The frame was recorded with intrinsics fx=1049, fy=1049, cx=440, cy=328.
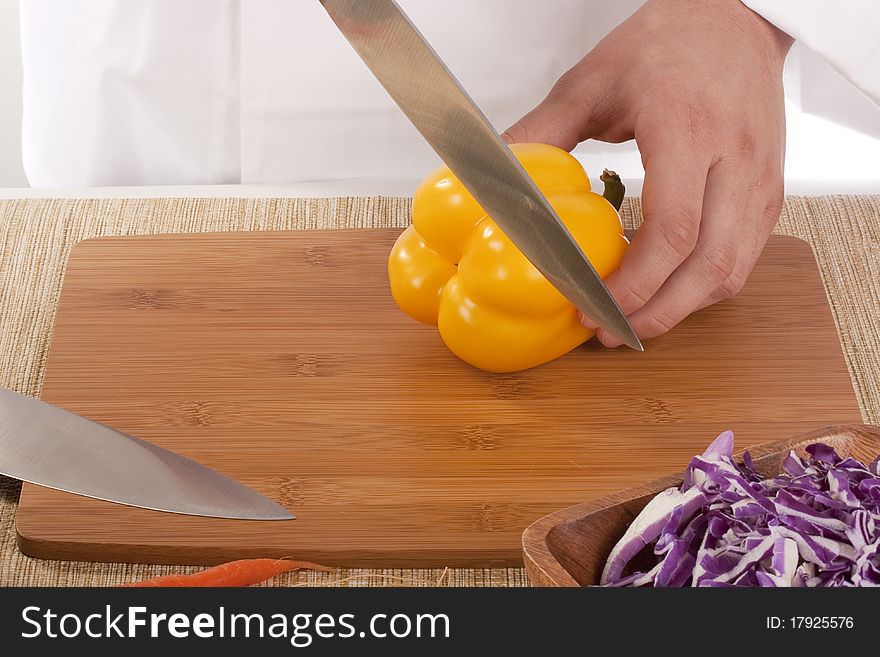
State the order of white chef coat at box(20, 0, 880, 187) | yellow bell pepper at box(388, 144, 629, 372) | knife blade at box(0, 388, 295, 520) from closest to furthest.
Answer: knife blade at box(0, 388, 295, 520), yellow bell pepper at box(388, 144, 629, 372), white chef coat at box(20, 0, 880, 187)

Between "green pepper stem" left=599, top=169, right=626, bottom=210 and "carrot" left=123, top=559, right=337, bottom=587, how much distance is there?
18.4 inches

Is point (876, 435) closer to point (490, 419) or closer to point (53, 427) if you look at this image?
point (490, 419)

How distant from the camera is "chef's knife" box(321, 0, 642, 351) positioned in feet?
2.18

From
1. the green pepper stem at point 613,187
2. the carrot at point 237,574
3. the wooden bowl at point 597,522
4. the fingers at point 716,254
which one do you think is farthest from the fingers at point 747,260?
the carrot at point 237,574

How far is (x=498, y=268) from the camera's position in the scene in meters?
0.93

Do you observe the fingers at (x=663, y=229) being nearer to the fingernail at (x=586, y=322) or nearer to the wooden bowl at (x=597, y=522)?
the fingernail at (x=586, y=322)

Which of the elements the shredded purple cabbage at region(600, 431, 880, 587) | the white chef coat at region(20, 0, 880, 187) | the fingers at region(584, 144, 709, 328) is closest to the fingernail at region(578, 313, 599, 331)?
the fingers at region(584, 144, 709, 328)

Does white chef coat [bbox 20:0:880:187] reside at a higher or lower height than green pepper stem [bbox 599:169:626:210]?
lower

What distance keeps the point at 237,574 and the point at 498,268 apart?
343mm

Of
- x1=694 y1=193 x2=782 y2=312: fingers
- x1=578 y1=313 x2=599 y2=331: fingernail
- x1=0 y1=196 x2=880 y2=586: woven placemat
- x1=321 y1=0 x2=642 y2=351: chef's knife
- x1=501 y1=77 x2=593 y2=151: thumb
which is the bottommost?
x1=0 y1=196 x2=880 y2=586: woven placemat

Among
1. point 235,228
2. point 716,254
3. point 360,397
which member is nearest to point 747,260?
point 716,254

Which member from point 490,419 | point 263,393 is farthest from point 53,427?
point 490,419

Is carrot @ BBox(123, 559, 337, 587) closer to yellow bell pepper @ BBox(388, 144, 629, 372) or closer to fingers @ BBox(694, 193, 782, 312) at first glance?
yellow bell pepper @ BBox(388, 144, 629, 372)

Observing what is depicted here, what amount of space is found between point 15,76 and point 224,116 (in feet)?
5.02
